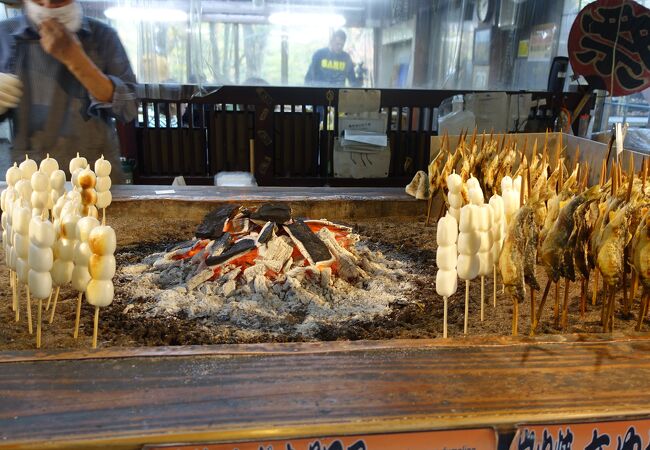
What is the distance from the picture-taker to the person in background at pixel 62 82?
3738 mm

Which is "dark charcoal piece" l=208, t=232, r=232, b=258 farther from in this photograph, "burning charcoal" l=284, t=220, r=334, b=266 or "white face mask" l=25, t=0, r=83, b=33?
"white face mask" l=25, t=0, r=83, b=33

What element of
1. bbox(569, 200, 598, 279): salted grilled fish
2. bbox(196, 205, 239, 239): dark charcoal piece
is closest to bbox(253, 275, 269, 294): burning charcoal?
bbox(196, 205, 239, 239): dark charcoal piece

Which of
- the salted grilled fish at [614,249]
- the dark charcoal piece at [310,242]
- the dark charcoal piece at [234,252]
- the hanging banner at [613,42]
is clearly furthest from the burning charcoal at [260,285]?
the hanging banner at [613,42]

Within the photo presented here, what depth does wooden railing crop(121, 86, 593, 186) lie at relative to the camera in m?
6.61

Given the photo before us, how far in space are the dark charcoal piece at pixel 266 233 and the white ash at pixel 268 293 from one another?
86 millimetres

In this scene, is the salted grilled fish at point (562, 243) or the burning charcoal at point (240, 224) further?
the burning charcoal at point (240, 224)

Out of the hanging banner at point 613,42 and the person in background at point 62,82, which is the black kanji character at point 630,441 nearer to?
the person in background at point 62,82

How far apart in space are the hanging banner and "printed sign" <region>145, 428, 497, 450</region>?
5.69 m

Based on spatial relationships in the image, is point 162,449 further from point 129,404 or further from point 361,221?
point 361,221

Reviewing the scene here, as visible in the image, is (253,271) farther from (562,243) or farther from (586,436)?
(586,436)

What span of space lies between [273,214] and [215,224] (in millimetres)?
354

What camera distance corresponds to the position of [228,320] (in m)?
2.65

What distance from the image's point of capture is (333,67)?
727 cm

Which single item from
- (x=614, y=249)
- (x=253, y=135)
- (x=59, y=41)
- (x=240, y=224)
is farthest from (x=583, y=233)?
(x=253, y=135)
